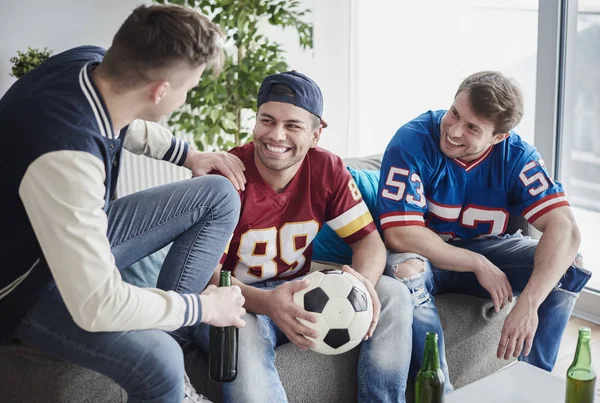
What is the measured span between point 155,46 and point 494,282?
1287mm

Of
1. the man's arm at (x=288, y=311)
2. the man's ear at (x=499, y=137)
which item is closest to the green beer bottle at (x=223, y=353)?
the man's arm at (x=288, y=311)

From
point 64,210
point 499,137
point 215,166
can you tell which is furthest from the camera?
point 499,137

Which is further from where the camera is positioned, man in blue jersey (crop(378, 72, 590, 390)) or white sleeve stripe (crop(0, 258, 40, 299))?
man in blue jersey (crop(378, 72, 590, 390))

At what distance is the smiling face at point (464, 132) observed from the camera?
7.16ft

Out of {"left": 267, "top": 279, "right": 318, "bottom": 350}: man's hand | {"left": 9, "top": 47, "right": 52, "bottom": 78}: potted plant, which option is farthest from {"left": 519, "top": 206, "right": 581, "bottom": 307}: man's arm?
{"left": 9, "top": 47, "right": 52, "bottom": 78}: potted plant

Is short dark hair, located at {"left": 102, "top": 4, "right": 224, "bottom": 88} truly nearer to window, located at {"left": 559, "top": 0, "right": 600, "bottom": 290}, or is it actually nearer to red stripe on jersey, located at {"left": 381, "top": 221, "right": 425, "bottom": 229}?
red stripe on jersey, located at {"left": 381, "top": 221, "right": 425, "bottom": 229}

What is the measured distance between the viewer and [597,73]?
296cm

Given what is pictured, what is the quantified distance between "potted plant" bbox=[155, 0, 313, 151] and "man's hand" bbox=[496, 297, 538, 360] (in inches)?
83.8

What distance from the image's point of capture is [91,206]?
1.32 metres

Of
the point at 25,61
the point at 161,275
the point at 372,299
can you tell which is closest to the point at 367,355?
the point at 372,299

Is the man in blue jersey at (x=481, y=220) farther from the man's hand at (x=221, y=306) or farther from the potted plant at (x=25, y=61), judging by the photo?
the potted plant at (x=25, y=61)

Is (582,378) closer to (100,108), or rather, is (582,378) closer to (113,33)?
(100,108)

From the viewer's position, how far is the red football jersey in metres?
2.04

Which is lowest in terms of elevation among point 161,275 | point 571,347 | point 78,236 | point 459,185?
point 571,347
